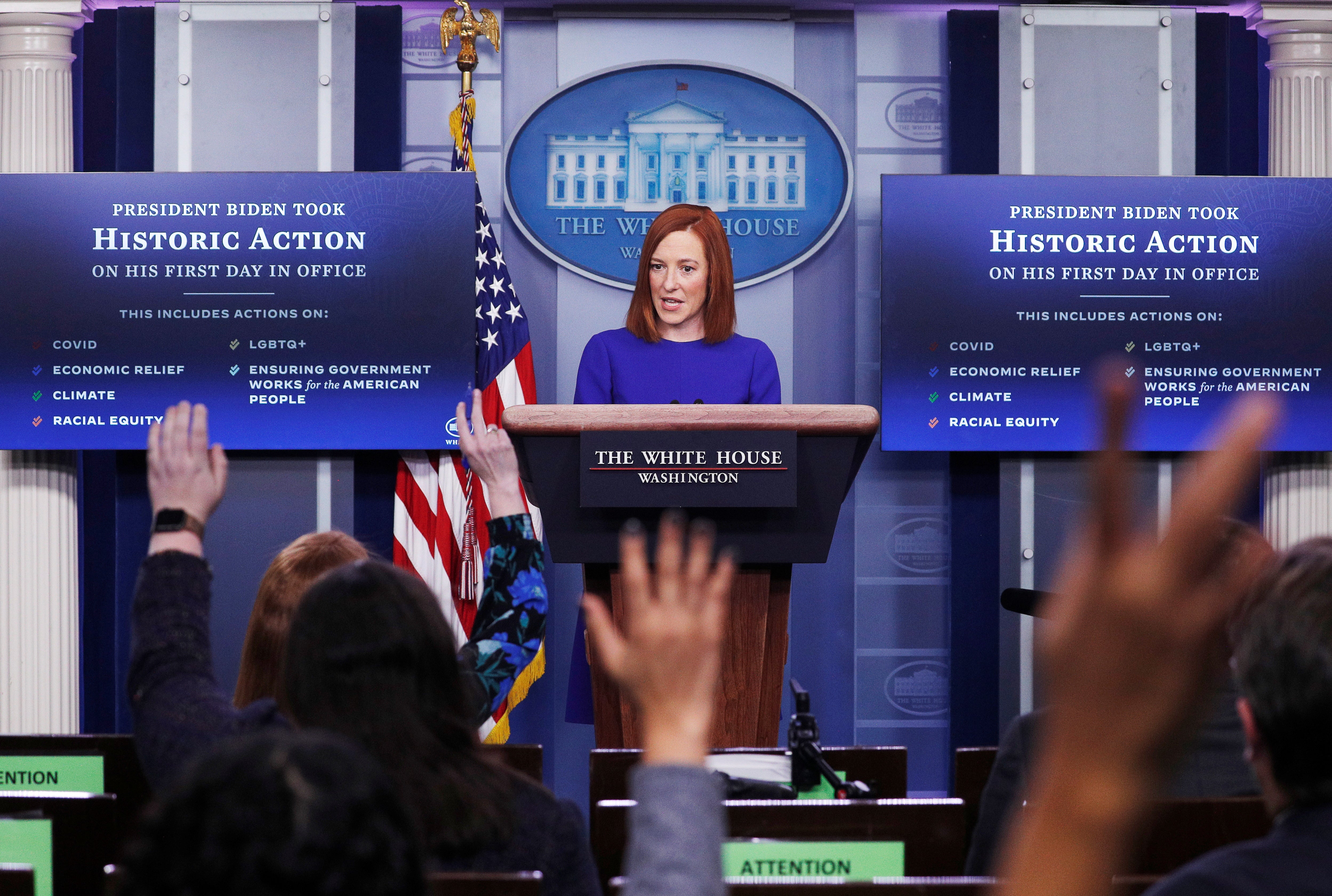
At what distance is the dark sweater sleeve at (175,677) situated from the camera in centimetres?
136

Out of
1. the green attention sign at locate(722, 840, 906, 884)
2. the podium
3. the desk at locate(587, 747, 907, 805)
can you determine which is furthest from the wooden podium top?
the green attention sign at locate(722, 840, 906, 884)

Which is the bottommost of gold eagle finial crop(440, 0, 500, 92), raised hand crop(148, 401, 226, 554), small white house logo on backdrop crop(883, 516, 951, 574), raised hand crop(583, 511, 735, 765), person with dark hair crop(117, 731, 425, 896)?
small white house logo on backdrop crop(883, 516, 951, 574)

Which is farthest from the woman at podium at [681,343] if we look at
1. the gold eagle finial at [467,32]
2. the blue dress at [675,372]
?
the gold eagle finial at [467,32]

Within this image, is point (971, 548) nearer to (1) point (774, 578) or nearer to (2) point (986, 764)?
(1) point (774, 578)

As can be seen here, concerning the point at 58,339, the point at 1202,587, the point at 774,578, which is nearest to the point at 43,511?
the point at 58,339

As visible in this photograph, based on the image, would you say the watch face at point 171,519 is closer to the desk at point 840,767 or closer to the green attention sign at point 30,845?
the green attention sign at point 30,845

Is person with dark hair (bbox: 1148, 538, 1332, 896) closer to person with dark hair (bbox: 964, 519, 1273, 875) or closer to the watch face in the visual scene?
person with dark hair (bbox: 964, 519, 1273, 875)

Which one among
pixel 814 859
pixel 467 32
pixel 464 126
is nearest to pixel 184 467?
pixel 814 859

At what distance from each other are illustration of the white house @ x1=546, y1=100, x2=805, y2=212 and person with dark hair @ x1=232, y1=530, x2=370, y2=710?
9.54ft

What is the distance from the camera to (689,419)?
2.62m

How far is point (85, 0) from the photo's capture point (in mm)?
4656

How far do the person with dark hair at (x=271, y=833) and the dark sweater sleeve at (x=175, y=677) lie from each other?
77cm

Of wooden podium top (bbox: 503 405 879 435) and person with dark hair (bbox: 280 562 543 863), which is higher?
wooden podium top (bbox: 503 405 879 435)

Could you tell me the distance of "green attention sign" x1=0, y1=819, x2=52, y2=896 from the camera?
1.71 m
